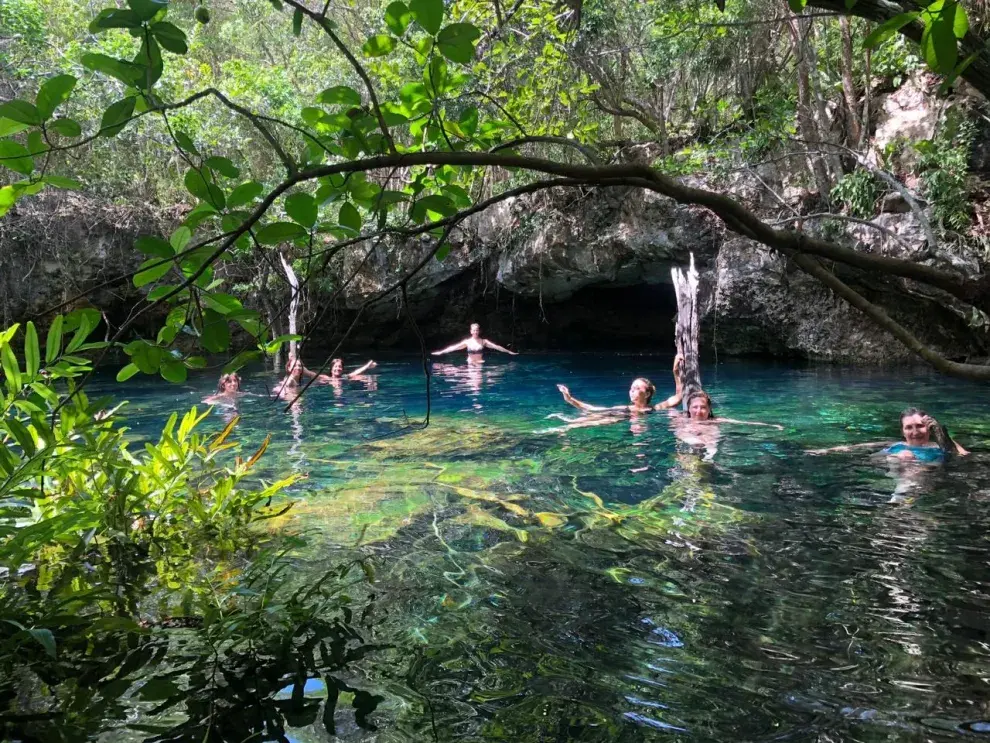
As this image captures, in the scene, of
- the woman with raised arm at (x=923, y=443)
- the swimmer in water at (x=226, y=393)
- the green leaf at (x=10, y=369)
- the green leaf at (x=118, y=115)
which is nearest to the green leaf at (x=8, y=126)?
the green leaf at (x=118, y=115)

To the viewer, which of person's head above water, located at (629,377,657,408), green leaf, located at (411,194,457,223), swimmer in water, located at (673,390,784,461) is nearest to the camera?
green leaf, located at (411,194,457,223)

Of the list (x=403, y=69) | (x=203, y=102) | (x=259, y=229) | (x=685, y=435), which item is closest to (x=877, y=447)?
(x=685, y=435)

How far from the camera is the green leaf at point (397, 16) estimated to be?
1.43 meters

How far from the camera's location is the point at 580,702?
2.51m

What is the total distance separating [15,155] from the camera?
4.60ft

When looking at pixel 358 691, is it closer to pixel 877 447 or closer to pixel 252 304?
pixel 877 447

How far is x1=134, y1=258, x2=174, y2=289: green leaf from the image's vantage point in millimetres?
1421

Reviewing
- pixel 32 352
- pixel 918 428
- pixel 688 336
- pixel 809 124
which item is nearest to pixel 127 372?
pixel 32 352

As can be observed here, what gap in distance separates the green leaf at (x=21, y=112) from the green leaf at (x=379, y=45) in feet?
2.25

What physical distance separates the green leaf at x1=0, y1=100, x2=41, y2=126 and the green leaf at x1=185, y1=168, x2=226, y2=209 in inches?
11.3

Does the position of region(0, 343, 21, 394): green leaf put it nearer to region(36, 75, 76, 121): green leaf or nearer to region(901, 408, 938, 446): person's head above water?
region(36, 75, 76, 121): green leaf

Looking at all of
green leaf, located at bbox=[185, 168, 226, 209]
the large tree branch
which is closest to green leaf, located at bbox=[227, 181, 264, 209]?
green leaf, located at bbox=[185, 168, 226, 209]

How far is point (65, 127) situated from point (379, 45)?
2.28 ft

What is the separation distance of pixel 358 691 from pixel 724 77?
48.1 ft
